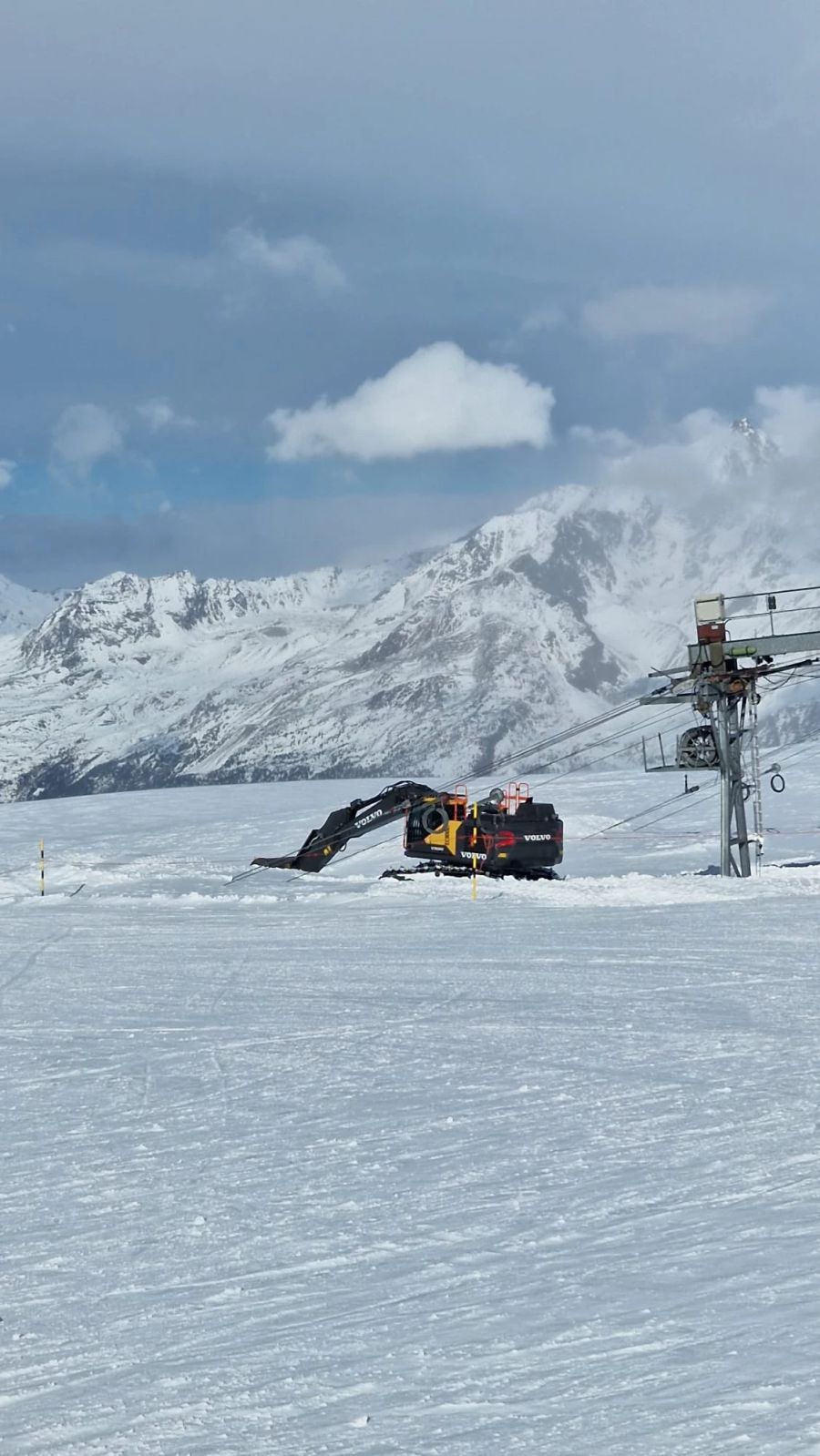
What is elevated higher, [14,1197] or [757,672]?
[757,672]

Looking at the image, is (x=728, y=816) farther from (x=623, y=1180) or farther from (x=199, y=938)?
(x=623, y=1180)

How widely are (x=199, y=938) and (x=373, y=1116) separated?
1288cm

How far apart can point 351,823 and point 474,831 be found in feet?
13.0

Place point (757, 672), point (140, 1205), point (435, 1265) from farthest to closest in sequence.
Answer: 1. point (757, 672)
2. point (140, 1205)
3. point (435, 1265)

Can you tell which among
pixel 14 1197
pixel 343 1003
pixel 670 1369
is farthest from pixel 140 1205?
pixel 343 1003

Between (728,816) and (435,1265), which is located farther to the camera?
(728,816)

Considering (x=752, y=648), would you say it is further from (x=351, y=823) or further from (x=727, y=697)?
(x=351, y=823)

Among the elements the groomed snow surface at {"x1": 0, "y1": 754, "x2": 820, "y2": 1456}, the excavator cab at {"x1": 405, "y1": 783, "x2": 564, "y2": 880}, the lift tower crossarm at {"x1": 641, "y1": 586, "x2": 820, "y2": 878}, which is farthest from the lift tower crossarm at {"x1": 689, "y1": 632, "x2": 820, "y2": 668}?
the groomed snow surface at {"x1": 0, "y1": 754, "x2": 820, "y2": 1456}

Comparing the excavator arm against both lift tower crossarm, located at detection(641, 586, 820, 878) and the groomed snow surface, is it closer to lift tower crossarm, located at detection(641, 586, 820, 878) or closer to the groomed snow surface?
lift tower crossarm, located at detection(641, 586, 820, 878)

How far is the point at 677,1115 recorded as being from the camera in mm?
8898

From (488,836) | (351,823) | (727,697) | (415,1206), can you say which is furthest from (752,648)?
(415,1206)

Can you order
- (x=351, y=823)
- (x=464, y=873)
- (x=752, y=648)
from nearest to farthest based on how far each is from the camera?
(x=752, y=648), (x=464, y=873), (x=351, y=823)

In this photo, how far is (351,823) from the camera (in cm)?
3366

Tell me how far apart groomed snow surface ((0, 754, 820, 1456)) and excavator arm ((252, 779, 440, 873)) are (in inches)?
557
